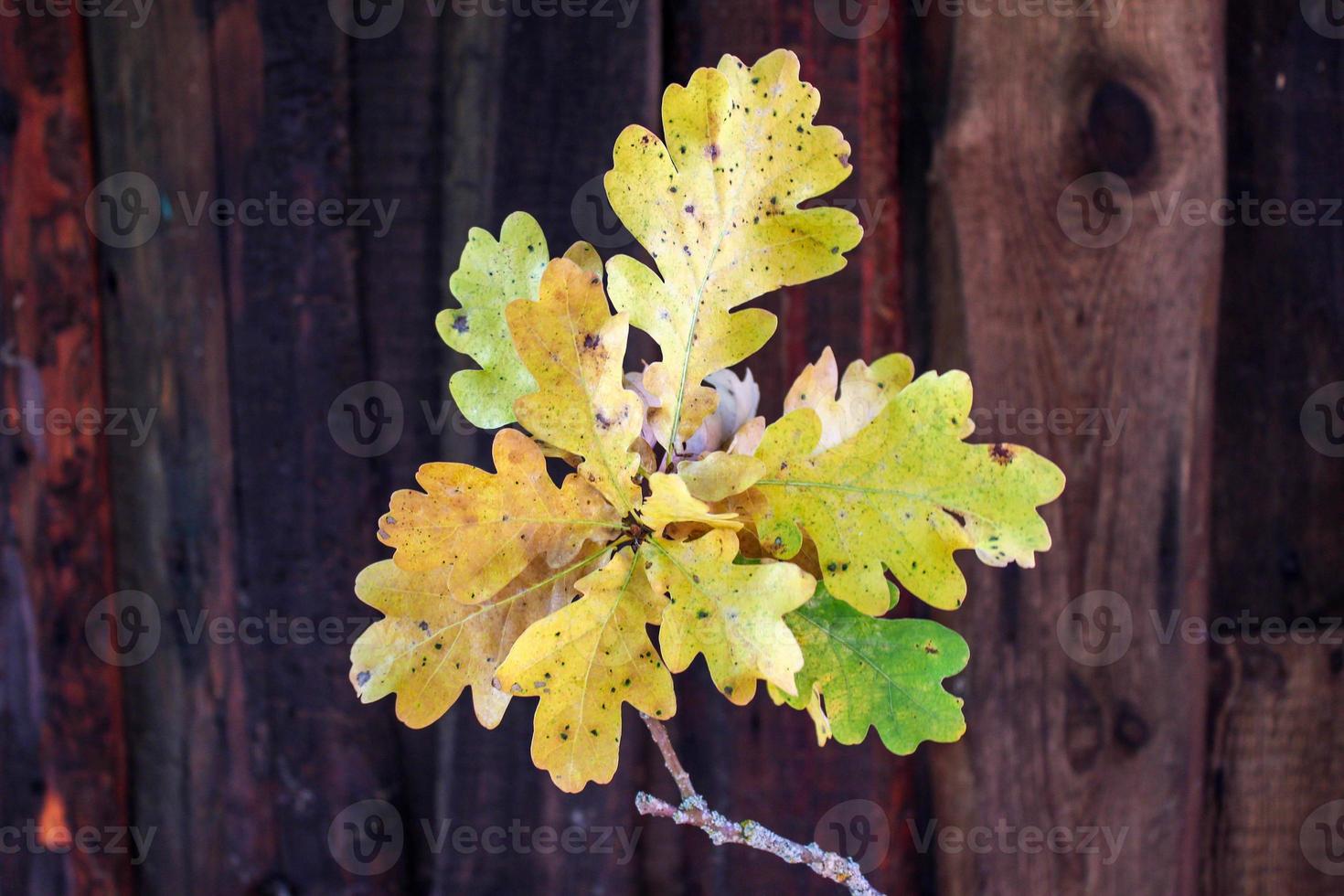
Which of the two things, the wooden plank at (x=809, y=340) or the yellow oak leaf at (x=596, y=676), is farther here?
the wooden plank at (x=809, y=340)

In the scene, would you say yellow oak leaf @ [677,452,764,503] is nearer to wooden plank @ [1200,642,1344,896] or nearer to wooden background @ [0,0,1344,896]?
wooden background @ [0,0,1344,896]

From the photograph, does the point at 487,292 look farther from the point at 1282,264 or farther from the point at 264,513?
the point at 1282,264

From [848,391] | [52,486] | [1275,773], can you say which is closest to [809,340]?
[848,391]

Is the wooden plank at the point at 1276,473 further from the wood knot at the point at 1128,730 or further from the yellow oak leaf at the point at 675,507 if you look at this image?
the yellow oak leaf at the point at 675,507

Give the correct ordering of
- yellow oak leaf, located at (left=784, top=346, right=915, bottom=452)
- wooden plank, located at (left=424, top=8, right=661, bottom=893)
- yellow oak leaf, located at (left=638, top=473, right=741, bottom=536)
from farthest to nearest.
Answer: wooden plank, located at (left=424, top=8, right=661, bottom=893) → yellow oak leaf, located at (left=784, top=346, right=915, bottom=452) → yellow oak leaf, located at (left=638, top=473, right=741, bottom=536)

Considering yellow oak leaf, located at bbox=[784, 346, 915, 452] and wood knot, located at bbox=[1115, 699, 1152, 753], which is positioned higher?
yellow oak leaf, located at bbox=[784, 346, 915, 452]

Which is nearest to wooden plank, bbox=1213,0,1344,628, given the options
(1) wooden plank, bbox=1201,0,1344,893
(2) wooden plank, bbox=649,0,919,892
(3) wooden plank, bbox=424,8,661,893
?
(1) wooden plank, bbox=1201,0,1344,893

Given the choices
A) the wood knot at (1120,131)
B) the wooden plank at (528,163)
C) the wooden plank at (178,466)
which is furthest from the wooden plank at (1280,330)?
the wooden plank at (178,466)

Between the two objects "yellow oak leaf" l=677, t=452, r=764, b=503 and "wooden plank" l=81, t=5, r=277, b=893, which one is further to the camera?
"wooden plank" l=81, t=5, r=277, b=893
